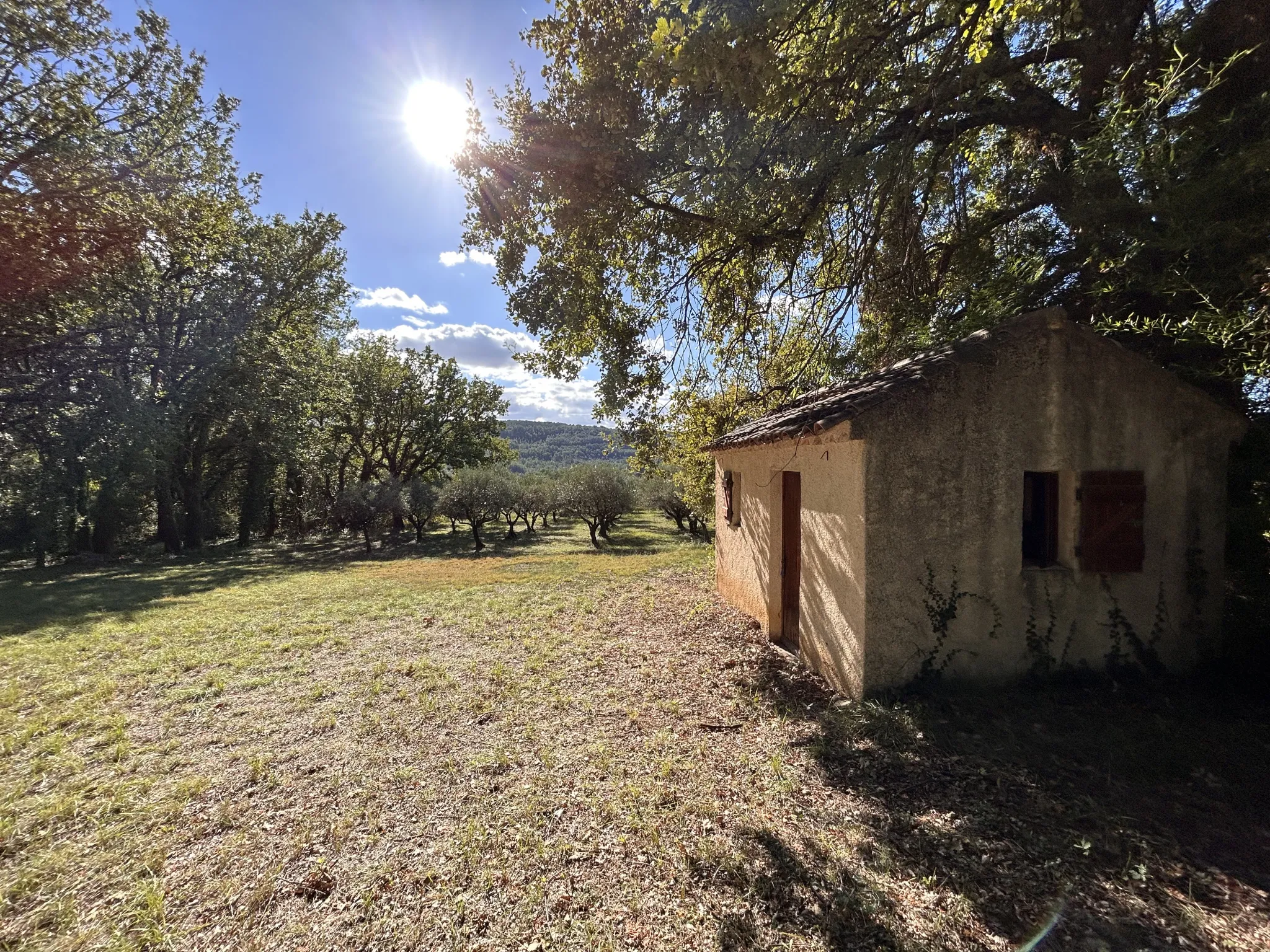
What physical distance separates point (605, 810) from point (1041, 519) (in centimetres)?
561

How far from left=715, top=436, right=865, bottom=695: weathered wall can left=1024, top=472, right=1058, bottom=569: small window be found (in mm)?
2004

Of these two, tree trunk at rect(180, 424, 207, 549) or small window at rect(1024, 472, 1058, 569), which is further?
tree trunk at rect(180, 424, 207, 549)

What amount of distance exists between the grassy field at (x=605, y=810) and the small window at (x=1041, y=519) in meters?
1.45

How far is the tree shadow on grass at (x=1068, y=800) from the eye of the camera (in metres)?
2.73

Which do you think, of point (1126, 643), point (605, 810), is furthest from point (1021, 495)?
point (605, 810)

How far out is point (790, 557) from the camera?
7348mm

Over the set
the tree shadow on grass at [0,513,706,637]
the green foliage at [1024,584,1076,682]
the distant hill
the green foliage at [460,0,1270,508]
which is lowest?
the tree shadow on grass at [0,513,706,637]

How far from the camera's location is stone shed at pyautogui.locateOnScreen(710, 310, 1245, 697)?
16.4ft

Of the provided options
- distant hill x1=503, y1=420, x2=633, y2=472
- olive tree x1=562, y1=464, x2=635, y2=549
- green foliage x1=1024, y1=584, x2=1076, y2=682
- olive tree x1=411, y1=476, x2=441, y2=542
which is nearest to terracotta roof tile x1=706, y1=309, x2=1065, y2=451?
green foliage x1=1024, y1=584, x2=1076, y2=682

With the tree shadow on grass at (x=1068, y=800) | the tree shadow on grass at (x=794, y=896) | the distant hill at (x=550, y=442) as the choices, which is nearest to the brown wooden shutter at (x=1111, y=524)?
the tree shadow on grass at (x=1068, y=800)

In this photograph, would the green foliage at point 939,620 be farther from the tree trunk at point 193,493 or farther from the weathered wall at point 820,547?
the tree trunk at point 193,493

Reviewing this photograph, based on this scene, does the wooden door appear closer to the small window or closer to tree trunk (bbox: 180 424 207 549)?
the small window

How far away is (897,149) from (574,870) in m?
7.22

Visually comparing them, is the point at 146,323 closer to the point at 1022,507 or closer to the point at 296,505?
the point at 296,505
